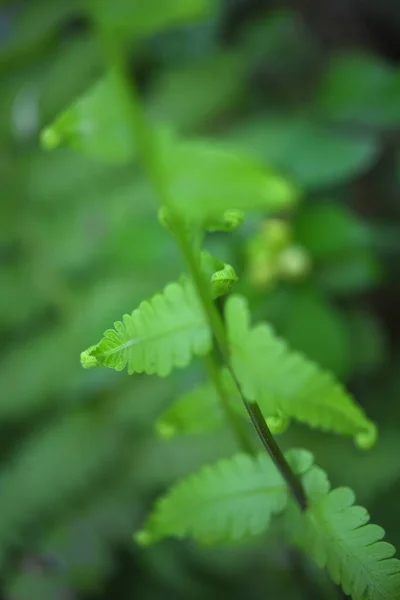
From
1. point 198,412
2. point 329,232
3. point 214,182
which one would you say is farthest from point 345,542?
point 329,232

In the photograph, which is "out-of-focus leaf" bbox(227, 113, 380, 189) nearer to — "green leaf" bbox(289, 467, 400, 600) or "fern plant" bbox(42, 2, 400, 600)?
"fern plant" bbox(42, 2, 400, 600)

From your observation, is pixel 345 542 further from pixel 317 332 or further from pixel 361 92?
pixel 361 92

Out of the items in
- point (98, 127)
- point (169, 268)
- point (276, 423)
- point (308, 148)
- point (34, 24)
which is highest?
point (34, 24)

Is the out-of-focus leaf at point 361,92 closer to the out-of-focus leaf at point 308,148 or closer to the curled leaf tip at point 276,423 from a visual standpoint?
the out-of-focus leaf at point 308,148

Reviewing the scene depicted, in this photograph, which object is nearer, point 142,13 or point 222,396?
point 222,396

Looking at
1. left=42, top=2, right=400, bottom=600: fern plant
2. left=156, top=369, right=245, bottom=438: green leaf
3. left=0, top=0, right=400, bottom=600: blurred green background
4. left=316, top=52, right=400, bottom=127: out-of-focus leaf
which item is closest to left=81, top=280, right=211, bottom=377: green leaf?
left=42, top=2, right=400, bottom=600: fern plant

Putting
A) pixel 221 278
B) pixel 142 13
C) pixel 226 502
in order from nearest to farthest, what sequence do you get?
1. pixel 221 278
2. pixel 226 502
3. pixel 142 13

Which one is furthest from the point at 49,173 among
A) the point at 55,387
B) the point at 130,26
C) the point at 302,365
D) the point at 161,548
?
the point at 302,365
